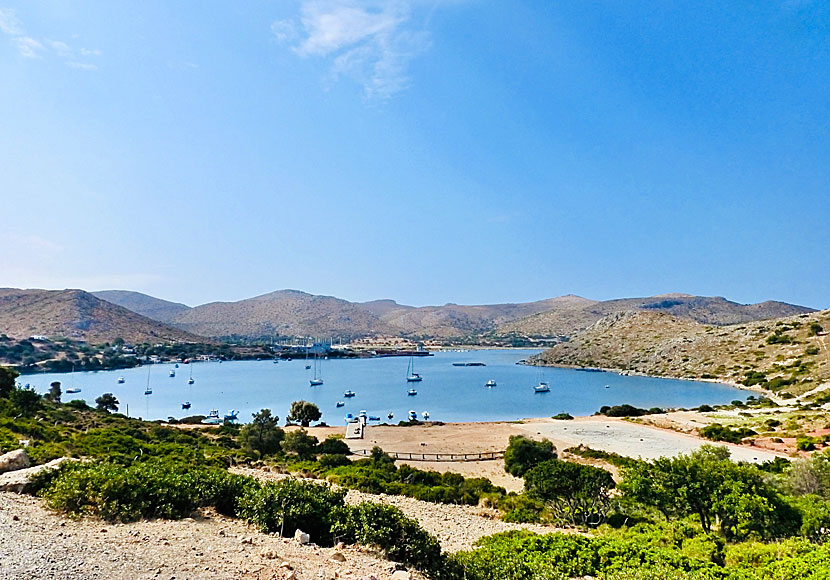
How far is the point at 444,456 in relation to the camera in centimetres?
3155

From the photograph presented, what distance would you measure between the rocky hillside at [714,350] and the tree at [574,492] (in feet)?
190

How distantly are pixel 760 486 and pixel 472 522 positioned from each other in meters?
7.41

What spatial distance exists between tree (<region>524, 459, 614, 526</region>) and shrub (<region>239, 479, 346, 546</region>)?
30.4 ft

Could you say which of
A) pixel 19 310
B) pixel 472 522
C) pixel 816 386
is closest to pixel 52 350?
pixel 19 310

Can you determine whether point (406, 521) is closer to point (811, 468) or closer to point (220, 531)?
point (220, 531)

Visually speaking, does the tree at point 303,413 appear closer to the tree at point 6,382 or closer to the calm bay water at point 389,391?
the calm bay water at point 389,391

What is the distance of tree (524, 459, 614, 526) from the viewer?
15312 millimetres

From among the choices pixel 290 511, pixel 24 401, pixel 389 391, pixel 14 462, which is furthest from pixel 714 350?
pixel 14 462

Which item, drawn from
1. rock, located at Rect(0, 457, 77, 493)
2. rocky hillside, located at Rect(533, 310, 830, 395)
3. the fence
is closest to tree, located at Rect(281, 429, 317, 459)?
the fence

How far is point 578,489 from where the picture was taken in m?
15.9

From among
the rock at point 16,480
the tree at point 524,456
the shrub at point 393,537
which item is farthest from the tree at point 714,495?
the rock at point 16,480

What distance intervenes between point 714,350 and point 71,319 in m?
154

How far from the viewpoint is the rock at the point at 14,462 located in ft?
35.6

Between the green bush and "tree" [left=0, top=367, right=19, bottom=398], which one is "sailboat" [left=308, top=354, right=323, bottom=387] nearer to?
"tree" [left=0, top=367, right=19, bottom=398]
